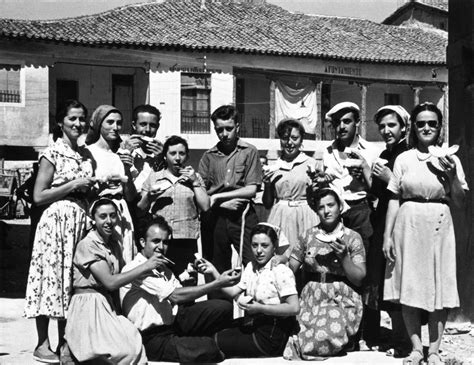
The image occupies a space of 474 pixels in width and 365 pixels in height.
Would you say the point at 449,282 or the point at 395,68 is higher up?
the point at 395,68

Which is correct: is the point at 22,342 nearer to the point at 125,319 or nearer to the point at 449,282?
the point at 125,319

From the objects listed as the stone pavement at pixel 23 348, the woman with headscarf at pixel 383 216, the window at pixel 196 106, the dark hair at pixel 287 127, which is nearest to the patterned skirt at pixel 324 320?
the stone pavement at pixel 23 348

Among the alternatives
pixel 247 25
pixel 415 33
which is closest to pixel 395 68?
pixel 415 33

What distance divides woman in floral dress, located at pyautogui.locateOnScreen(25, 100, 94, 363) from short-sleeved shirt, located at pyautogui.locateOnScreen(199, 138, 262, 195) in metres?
1.06

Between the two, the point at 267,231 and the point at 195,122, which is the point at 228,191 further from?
the point at 195,122

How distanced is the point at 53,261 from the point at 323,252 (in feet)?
5.88

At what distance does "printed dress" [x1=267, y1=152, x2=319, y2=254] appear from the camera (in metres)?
5.49

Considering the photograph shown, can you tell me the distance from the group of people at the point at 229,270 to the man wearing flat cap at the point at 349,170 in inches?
0.4

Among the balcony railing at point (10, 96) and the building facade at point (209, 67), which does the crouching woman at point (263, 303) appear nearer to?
the building facade at point (209, 67)

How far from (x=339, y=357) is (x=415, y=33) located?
30686 mm

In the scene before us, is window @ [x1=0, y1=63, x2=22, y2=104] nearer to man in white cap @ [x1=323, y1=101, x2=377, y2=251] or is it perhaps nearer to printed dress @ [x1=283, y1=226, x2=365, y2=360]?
man in white cap @ [x1=323, y1=101, x2=377, y2=251]

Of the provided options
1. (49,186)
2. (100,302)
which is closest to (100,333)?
(100,302)

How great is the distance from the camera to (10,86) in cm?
2475

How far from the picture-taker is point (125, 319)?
15.2 feet
